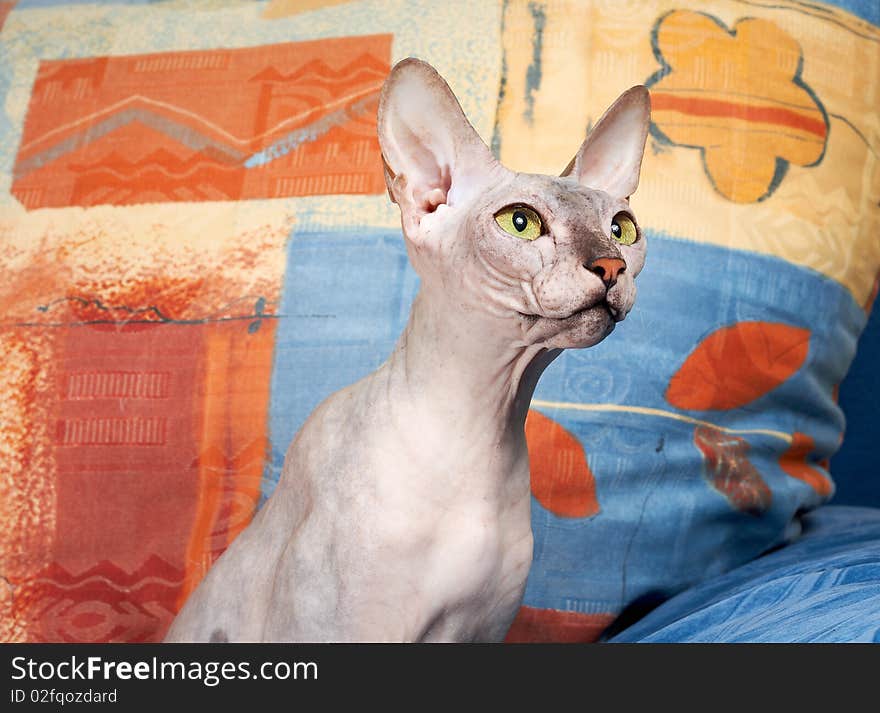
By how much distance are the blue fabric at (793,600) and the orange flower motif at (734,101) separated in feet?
0.96

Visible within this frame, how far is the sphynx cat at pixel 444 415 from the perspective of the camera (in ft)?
1.76

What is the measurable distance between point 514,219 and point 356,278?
0.36 meters

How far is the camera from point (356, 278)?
86 centimetres

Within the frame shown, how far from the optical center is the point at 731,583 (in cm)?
81

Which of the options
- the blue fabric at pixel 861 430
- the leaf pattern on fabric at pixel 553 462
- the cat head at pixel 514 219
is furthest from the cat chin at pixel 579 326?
the blue fabric at pixel 861 430

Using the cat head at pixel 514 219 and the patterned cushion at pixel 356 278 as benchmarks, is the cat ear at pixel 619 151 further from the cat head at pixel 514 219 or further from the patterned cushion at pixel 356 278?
the patterned cushion at pixel 356 278

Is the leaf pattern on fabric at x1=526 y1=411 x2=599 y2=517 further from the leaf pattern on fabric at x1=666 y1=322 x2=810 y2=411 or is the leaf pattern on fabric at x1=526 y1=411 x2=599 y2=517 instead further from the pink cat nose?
the pink cat nose

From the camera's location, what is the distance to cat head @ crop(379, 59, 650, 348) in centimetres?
50

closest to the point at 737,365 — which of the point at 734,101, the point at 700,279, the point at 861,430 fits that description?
the point at 700,279

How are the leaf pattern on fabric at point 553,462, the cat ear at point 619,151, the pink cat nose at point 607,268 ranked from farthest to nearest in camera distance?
1. the leaf pattern on fabric at point 553,462
2. the cat ear at point 619,151
3. the pink cat nose at point 607,268

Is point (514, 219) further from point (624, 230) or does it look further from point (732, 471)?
point (732, 471)
